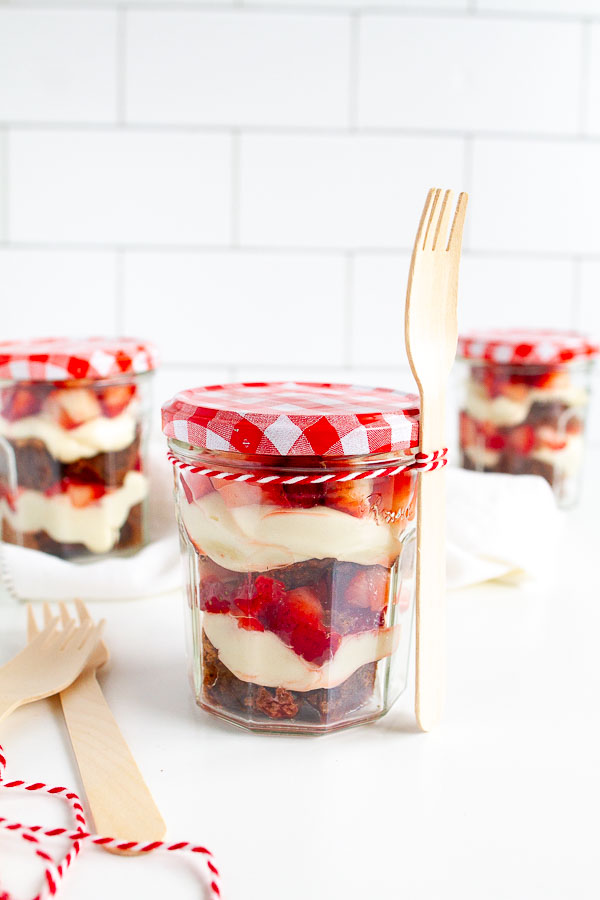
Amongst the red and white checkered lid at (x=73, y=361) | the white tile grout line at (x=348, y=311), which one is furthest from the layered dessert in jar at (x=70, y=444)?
the white tile grout line at (x=348, y=311)

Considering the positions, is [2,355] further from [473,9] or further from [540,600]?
[473,9]

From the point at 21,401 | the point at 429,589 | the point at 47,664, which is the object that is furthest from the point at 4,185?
the point at 429,589

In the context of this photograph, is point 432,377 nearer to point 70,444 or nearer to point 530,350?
point 70,444

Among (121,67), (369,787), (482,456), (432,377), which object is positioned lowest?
(369,787)

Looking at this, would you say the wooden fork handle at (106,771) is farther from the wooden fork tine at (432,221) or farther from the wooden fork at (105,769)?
the wooden fork tine at (432,221)

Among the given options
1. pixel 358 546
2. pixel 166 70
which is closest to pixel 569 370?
pixel 358 546

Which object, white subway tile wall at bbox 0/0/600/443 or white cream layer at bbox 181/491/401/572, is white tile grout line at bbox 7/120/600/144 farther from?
white cream layer at bbox 181/491/401/572
